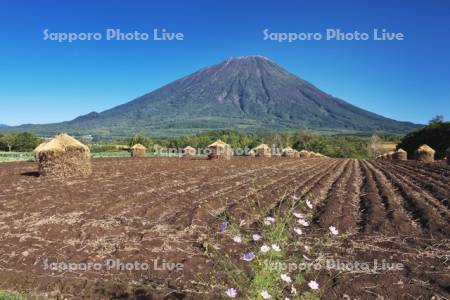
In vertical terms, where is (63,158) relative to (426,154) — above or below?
above

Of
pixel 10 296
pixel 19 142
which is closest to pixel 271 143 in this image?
pixel 19 142

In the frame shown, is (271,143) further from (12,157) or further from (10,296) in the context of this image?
(10,296)

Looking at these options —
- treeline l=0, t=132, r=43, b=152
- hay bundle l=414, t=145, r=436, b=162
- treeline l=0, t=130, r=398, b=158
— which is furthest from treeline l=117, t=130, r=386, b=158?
hay bundle l=414, t=145, r=436, b=162

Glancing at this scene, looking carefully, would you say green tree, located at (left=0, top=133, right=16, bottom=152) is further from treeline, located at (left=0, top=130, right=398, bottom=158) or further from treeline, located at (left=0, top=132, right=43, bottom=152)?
treeline, located at (left=0, top=130, right=398, bottom=158)

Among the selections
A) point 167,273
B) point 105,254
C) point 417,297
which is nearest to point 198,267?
point 167,273

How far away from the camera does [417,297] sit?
16.3ft

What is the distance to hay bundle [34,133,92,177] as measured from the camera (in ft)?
57.8

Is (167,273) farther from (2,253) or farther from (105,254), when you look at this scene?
(2,253)

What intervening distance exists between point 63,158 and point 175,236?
11884 millimetres

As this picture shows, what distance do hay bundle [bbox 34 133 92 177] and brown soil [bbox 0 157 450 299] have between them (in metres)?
4.16

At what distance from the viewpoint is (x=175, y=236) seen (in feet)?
24.9

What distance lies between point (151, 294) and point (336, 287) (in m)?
2.27

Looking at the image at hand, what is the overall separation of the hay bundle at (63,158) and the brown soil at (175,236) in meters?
4.16

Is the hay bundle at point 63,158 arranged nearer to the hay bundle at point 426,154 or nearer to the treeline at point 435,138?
the hay bundle at point 426,154
